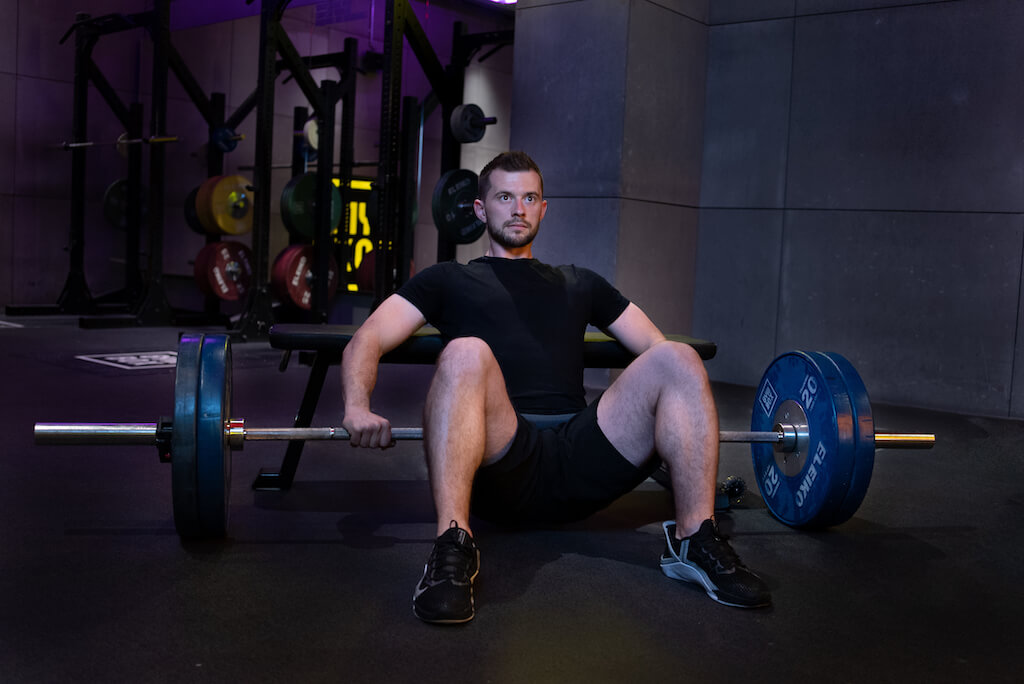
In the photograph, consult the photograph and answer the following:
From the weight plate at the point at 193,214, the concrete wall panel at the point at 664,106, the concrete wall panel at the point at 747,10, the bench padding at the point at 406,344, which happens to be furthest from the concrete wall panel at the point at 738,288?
the weight plate at the point at 193,214

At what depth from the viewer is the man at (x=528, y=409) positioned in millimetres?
1797

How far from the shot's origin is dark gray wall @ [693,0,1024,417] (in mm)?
4207

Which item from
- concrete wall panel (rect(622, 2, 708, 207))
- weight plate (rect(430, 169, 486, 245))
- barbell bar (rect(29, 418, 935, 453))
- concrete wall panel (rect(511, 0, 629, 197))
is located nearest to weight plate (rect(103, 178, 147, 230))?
weight plate (rect(430, 169, 486, 245))

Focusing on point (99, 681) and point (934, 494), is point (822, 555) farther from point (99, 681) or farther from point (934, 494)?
point (99, 681)

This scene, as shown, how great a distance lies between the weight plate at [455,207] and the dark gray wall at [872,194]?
138cm

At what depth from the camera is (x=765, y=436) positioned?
7.23 ft

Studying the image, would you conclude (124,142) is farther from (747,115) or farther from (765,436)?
(765,436)

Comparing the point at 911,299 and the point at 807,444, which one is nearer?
the point at 807,444

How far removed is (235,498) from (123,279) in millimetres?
6329

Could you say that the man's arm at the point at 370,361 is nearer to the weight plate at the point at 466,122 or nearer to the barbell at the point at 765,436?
the barbell at the point at 765,436

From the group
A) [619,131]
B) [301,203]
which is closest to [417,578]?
[619,131]

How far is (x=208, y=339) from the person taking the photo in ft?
6.51

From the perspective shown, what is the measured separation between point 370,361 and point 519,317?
0.33 m

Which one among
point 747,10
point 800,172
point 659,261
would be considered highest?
point 747,10
